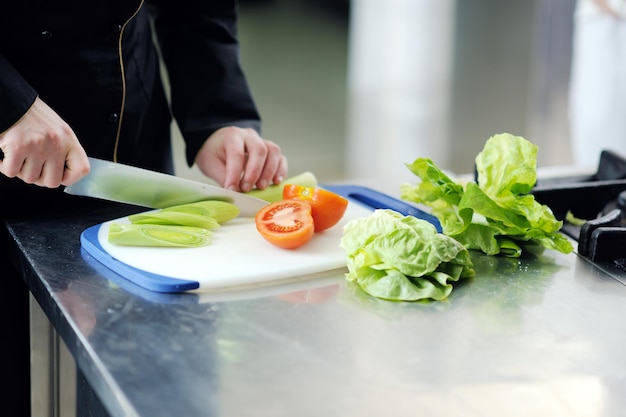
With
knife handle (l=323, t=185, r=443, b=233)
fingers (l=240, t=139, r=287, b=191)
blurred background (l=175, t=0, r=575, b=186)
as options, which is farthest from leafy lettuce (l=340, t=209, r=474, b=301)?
blurred background (l=175, t=0, r=575, b=186)

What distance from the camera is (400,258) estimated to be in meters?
0.97

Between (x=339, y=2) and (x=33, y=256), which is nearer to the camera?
(x=33, y=256)

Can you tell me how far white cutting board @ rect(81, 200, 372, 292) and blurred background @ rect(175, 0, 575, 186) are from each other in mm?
2418

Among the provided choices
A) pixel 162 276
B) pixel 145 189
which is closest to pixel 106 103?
pixel 145 189

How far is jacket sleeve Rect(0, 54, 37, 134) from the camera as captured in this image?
1041 millimetres

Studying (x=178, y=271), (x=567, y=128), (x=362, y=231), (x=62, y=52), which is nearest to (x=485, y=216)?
(x=362, y=231)

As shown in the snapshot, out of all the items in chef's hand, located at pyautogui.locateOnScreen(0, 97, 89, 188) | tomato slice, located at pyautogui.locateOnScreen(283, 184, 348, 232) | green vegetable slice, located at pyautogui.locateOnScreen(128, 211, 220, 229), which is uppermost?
chef's hand, located at pyautogui.locateOnScreen(0, 97, 89, 188)

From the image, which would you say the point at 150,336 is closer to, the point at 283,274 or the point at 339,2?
the point at 283,274

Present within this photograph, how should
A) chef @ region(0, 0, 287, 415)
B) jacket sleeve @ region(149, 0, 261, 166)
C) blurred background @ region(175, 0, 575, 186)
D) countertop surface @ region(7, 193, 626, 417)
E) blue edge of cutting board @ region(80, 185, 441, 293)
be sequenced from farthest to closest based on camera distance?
blurred background @ region(175, 0, 575, 186) → jacket sleeve @ region(149, 0, 261, 166) → chef @ region(0, 0, 287, 415) → blue edge of cutting board @ region(80, 185, 441, 293) → countertop surface @ region(7, 193, 626, 417)

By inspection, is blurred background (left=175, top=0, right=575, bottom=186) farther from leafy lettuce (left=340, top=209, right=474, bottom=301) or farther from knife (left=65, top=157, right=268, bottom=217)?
leafy lettuce (left=340, top=209, right=474, bottom=301)

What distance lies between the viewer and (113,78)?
1.28m

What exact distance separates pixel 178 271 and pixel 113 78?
42cm

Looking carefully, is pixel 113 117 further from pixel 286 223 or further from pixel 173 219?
pixel 286 223

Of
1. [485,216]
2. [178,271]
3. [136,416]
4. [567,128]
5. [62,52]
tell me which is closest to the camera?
[136,416]
